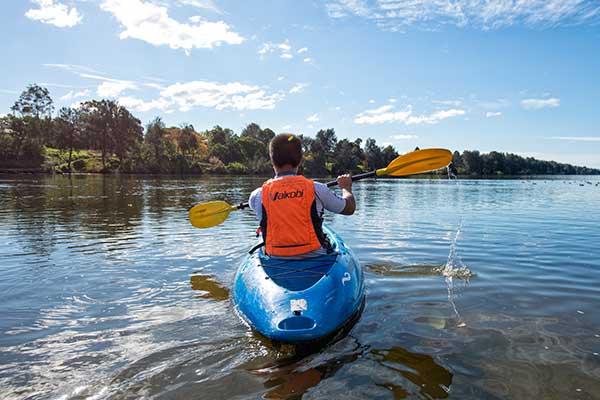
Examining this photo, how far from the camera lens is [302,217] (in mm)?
4199

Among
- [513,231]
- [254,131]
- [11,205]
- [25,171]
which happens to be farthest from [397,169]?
[254,131]

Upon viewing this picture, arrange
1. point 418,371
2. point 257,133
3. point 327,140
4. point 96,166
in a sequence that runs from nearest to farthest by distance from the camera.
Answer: point 418,371, point 96,166, point 327,140, point 257,133

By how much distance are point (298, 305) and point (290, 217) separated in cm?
94

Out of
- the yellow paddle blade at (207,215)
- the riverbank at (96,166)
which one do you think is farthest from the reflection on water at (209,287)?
the riverbank at (96,166)

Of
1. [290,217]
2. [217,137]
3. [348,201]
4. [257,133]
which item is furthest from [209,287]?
[257,133]

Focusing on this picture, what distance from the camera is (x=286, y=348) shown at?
372cm

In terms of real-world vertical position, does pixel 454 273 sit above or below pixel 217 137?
below

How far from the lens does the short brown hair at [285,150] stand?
4.29 m

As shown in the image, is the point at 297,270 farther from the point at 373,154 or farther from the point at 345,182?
the point at 373,154

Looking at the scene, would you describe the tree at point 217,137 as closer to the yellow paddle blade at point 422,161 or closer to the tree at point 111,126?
the tree at point 111,126

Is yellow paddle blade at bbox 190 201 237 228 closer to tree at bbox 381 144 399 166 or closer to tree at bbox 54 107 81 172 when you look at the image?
tree at bbox 54 107 81 172

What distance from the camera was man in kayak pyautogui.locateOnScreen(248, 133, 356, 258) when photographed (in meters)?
4.16

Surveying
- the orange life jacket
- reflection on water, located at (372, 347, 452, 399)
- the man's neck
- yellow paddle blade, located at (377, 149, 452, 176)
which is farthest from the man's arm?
yellow paddle blade, located at (377, 149, 452, 176)

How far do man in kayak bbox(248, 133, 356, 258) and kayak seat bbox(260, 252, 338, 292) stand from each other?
0.08m
